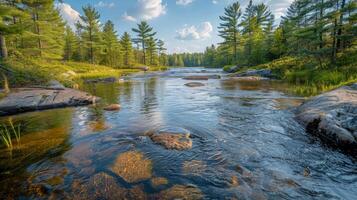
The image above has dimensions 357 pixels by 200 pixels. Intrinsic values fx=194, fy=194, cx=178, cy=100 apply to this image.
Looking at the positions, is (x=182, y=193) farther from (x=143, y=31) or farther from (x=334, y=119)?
(x=143, y=31)

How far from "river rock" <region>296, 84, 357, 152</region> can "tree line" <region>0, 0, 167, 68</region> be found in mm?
14689

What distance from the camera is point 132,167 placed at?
12.8 feet

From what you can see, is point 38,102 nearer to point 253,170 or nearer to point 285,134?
point 253,170

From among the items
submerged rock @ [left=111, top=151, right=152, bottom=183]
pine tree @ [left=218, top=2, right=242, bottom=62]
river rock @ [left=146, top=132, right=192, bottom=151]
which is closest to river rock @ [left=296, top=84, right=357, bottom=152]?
river rock @ [left=146, top=132, right=192, bottom=151]

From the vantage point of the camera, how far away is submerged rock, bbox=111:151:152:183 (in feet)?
11.7

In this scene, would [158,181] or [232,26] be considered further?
[232,26]

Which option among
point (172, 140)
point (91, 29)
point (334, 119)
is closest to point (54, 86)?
point (172, 140)

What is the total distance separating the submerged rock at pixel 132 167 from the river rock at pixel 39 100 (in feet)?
22.4

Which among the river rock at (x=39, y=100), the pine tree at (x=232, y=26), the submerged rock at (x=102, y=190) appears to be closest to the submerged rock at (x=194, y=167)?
the submerged rock at (x=102, y=190)

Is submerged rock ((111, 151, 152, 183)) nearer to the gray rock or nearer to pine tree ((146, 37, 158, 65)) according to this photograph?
the gray rock

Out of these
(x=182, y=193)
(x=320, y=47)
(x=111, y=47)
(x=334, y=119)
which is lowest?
(x=182, y=193)

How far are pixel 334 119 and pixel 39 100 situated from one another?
11.3m

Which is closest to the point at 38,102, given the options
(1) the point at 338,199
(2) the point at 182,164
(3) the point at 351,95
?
(2) the point at 182,164

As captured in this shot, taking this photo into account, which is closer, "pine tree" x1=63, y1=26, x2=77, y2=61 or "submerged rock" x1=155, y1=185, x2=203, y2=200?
"submerged rock" x1=155, y1=185, x2=203, y2=200
